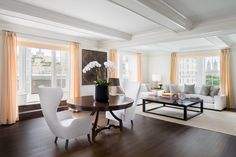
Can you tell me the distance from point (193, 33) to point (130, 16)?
1.68 meters

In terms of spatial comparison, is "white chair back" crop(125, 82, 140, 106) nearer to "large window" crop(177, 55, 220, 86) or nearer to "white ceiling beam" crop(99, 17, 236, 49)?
"white ceiling beam" crop(99, 17, 236, 49)

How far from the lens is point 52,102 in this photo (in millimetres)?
2664

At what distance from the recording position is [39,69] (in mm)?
5480

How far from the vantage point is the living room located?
286cm

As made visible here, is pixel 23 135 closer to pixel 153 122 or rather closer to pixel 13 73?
pixel 13 73

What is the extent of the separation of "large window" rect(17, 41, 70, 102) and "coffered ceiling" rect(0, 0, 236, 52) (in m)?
0.96

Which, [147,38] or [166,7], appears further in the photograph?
[147,38]

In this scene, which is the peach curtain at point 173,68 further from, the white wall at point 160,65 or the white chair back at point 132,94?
the white chair back at point 132,94

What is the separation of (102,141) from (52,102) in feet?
3.96

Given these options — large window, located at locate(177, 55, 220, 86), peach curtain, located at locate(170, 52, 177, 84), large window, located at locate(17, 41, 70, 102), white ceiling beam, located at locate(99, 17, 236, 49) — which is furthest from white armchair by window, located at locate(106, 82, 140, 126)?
large window, located at locate(177, 55, 220, 86)

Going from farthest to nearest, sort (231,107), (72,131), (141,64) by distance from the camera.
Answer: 1. (141,64)
2. (231,107)
3. (72,131)

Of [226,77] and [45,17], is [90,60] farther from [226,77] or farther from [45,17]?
[226,77]

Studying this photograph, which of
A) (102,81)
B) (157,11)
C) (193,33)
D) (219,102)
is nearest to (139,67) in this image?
(219,102)

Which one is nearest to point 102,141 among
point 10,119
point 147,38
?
point 10,119
